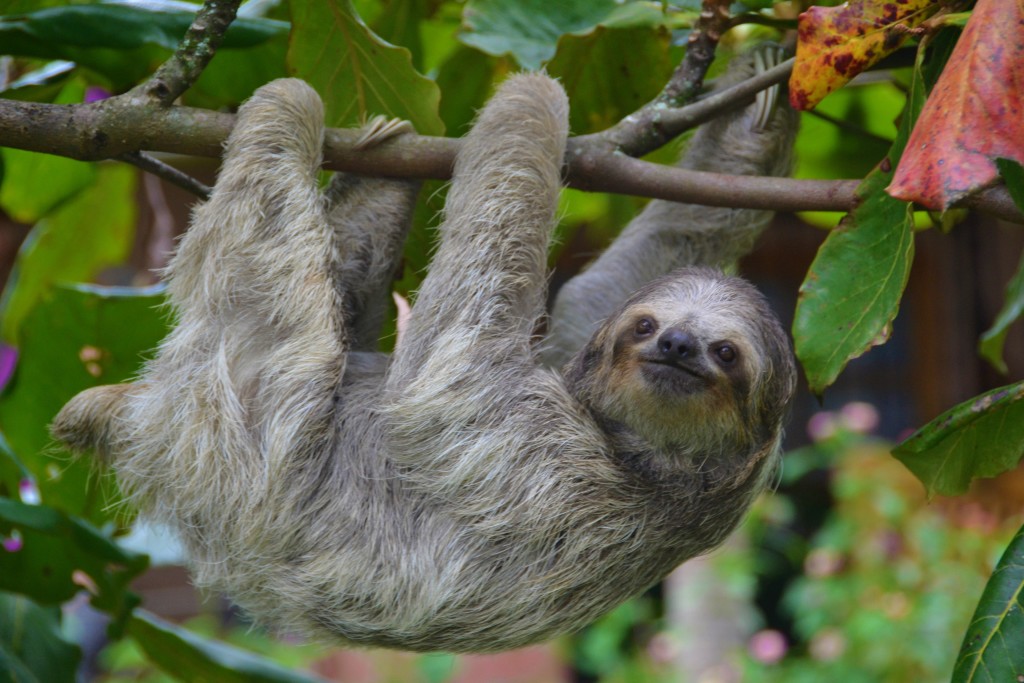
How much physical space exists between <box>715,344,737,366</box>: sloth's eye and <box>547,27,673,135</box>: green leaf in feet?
4.19

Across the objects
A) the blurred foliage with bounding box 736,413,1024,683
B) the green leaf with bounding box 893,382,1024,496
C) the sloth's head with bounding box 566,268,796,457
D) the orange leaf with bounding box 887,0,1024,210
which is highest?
the orange leaf with bounding box 887,0,1024,210

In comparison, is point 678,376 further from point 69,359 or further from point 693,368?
point 69,359

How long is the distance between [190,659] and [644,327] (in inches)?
96.3

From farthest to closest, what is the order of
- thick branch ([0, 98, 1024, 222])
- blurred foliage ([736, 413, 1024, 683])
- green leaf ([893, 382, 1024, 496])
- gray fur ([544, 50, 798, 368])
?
blurred foliage ([736, 413, 1024, 683])
gray fur ([544, 50, 798, 368])
thick branch ([0, 98, 1024, 222])
green leaf ([893, 382, 1024, 496])

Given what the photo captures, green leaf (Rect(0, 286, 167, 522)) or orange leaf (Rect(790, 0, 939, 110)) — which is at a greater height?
orange leaf (Rect(790, 0, 939, 110))

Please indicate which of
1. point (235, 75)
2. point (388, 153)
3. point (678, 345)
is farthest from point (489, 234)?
point (235, 75)

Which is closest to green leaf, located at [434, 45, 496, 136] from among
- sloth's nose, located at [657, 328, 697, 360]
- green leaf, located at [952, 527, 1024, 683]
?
sloth's nose, located at [657, 328, 697, 360]

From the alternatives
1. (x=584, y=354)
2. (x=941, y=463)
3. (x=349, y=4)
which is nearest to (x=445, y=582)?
(x=584, y=354)

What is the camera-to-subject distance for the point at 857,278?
130 inches

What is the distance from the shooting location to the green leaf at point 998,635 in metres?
2.96

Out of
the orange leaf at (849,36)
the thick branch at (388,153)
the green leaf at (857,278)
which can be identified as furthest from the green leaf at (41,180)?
the green leaf at (857,278)

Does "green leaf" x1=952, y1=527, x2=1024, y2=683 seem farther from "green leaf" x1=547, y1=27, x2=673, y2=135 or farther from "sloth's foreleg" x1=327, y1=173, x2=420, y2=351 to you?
"sloth's foreleg" x1=327, y1=173, x2=420, y2=351

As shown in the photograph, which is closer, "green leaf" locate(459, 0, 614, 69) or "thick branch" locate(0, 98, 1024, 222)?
"thick branch" locate(0, 98, 1024, 222)

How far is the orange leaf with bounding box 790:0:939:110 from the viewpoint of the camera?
3227 mm
